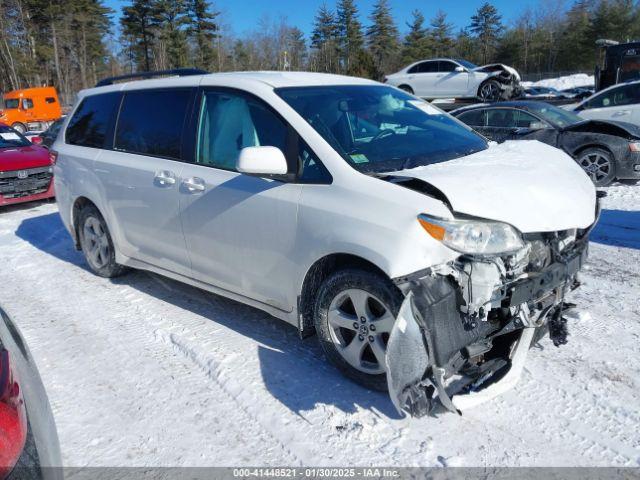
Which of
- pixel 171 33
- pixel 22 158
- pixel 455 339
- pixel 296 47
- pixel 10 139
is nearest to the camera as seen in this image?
pixel 455 339

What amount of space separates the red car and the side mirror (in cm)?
745

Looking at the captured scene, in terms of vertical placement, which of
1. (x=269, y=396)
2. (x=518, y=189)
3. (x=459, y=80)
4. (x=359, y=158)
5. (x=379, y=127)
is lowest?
(x=269, y=396)

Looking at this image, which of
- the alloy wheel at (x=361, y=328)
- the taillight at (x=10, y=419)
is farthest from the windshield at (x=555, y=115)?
the taillight at (x=10, y=419)

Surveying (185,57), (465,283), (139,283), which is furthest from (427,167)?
Answer: (185,57)

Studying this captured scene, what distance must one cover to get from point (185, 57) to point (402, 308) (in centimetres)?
5862

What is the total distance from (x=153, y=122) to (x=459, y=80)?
16215 mm

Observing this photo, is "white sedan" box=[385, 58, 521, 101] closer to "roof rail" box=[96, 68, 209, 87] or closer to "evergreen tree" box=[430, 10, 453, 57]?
"roof rail" box=[96, 68, 209, 87]

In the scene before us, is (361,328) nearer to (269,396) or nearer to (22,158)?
(269,396)

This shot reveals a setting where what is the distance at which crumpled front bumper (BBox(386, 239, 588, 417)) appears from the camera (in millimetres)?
2541

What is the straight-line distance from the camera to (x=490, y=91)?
18.1 meters

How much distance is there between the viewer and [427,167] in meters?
3.16

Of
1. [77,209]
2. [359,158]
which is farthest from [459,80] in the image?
[359,158]

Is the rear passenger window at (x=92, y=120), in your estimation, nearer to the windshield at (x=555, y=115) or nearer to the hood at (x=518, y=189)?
the hood at (x=518, y=189)

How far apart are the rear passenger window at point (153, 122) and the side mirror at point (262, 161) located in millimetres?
1142
